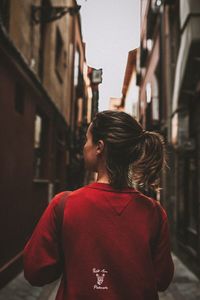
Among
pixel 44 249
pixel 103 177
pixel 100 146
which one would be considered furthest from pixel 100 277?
pixel 100 146

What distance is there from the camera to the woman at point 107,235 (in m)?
1.60

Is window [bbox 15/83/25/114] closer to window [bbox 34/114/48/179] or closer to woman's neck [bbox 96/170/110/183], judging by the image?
window [bbox 34/114/48/179]

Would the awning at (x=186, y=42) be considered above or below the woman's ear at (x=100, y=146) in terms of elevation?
above

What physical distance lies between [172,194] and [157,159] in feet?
30.7

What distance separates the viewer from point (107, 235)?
162cm

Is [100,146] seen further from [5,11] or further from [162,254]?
[5,11]

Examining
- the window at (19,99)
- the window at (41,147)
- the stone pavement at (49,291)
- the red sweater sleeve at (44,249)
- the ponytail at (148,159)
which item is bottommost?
the stone pavement at (49,291)

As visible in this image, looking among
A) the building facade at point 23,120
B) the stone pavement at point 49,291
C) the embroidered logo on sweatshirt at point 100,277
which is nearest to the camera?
the embroidered logo on sweatshirt at point 100,277

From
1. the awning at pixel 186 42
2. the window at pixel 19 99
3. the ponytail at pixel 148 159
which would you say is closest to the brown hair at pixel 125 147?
the ponytail at pixel 148 159

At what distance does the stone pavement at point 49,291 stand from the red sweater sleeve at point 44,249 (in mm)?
4440

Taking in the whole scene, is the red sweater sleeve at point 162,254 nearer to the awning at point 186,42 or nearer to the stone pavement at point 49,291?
the stone pavement at point 49,291

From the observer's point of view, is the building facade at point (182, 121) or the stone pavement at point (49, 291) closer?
the stone pavement at point (49, 291)

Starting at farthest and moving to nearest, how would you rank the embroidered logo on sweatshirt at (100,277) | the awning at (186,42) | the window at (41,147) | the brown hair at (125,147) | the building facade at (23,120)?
the window at (41,147) → the awning at (186,42) → the building facade at (23,120) → the brown hair at (125,147) → the embroidered logo on sweatshirt at (100,277)

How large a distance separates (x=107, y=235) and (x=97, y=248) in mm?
65
